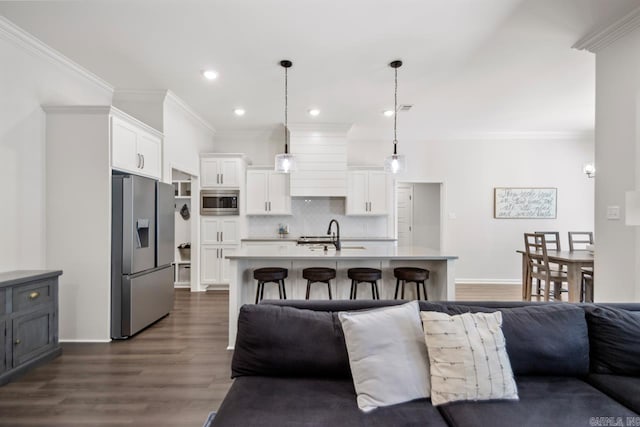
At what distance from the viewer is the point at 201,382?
8.26ft

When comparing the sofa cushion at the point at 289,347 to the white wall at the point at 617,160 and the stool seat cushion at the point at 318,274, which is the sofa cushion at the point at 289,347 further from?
the white wall at the point at 617,160

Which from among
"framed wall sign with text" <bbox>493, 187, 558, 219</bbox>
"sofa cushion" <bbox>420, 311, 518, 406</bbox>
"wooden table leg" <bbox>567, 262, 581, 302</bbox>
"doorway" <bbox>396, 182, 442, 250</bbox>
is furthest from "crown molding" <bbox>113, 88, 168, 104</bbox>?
"framed wall sign with text" <bbox>493, 187, 558, 219</bbox>

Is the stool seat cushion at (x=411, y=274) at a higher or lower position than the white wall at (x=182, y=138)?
lower

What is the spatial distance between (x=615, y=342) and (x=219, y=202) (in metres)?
5.32

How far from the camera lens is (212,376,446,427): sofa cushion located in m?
1.28

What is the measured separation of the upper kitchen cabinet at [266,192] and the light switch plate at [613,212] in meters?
4.42

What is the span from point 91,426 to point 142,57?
322 cm

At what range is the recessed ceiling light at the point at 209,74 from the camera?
12.0ft

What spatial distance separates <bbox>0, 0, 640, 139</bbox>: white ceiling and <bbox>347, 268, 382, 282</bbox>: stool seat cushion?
2.18 m

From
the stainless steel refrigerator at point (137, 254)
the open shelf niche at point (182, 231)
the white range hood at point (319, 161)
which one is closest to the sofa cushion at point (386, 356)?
the stainless steel refrigerator at point (137, 254)

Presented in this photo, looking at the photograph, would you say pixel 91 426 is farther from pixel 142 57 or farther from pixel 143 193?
pixel 142 57

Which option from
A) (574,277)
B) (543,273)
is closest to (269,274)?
(574,277)

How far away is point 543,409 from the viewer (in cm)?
135

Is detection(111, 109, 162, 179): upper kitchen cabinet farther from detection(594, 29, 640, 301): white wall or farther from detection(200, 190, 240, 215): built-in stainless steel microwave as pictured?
detection(594, 29, 640, 301): white wall
